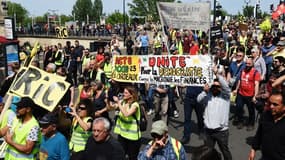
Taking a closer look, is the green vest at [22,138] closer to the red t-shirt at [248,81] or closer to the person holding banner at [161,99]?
the person holding banner at [161,99]

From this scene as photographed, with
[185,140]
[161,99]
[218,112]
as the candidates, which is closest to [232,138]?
[185,140]

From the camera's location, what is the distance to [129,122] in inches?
256

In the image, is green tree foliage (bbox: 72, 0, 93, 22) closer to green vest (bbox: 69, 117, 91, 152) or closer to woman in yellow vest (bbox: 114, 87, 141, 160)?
woman in yellow vest (bbox: 114, 87, 141, 160)

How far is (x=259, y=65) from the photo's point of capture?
10.1 meters

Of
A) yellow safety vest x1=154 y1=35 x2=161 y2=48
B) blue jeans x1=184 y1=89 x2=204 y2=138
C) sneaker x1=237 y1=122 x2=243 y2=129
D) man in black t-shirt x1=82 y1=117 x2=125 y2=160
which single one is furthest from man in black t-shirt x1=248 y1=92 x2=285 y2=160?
yellow safety vest x1=154 y1=35 x2=161 y2=48

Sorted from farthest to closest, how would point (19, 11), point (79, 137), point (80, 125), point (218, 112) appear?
point (19, 11) → point (218, 112) → point (79, 137) → point (80, 125)

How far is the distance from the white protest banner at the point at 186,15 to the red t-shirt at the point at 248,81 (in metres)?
1.72

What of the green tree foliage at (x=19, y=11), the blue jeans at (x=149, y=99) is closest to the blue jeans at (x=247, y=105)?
the blue jeans at (x=149, y=99)

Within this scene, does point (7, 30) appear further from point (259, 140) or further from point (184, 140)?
point (259, 140)

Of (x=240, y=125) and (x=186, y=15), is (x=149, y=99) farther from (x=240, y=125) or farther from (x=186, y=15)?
(x=186, y=15)

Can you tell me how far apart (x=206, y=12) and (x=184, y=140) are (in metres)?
2.56

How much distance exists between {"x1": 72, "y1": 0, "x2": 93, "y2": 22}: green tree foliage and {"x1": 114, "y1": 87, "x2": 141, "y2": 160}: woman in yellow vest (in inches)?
3847

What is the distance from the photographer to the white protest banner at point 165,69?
705 centimetres

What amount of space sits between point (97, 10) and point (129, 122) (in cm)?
10609
